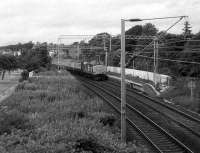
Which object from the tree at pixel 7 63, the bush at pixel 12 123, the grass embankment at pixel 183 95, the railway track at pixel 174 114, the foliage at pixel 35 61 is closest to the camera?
the bush at pixel 12 123

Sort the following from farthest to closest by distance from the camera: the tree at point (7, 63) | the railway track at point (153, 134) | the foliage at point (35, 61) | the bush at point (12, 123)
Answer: the tree at point (7, 63) < the foliage at point (35, 61) < the railway track at point (153, 134) < the bush at point (12, 123)

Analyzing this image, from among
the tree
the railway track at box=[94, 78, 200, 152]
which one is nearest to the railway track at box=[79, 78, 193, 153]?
the railway track at box=[94, 78, 200, 152]

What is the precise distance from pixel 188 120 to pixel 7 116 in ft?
49.6

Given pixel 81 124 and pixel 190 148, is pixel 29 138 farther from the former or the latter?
pixel 190 148

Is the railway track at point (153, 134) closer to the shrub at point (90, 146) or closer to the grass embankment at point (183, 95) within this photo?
the grass embankment at point (183, 95)

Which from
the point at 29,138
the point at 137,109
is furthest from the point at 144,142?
the point at 137,109

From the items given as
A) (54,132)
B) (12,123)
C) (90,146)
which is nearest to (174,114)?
(12,123)

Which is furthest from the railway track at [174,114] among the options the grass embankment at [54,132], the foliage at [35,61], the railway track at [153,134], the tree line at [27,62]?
the foliage at [35,61]

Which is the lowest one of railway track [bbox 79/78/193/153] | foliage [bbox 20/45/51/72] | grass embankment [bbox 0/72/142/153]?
railway track [bbox 79/78/193/153]

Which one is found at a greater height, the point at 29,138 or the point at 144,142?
the point at 29,138

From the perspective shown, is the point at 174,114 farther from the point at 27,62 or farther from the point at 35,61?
the point at 27,62

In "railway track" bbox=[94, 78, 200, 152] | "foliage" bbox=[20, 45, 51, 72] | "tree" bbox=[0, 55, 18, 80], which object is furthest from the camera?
"tree" bbox=[0, 55, 18, 80]

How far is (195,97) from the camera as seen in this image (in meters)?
38.4

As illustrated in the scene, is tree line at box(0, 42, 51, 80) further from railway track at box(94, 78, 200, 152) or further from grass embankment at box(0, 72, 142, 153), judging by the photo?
grass embankment at box(0, 72, 142, 153)
